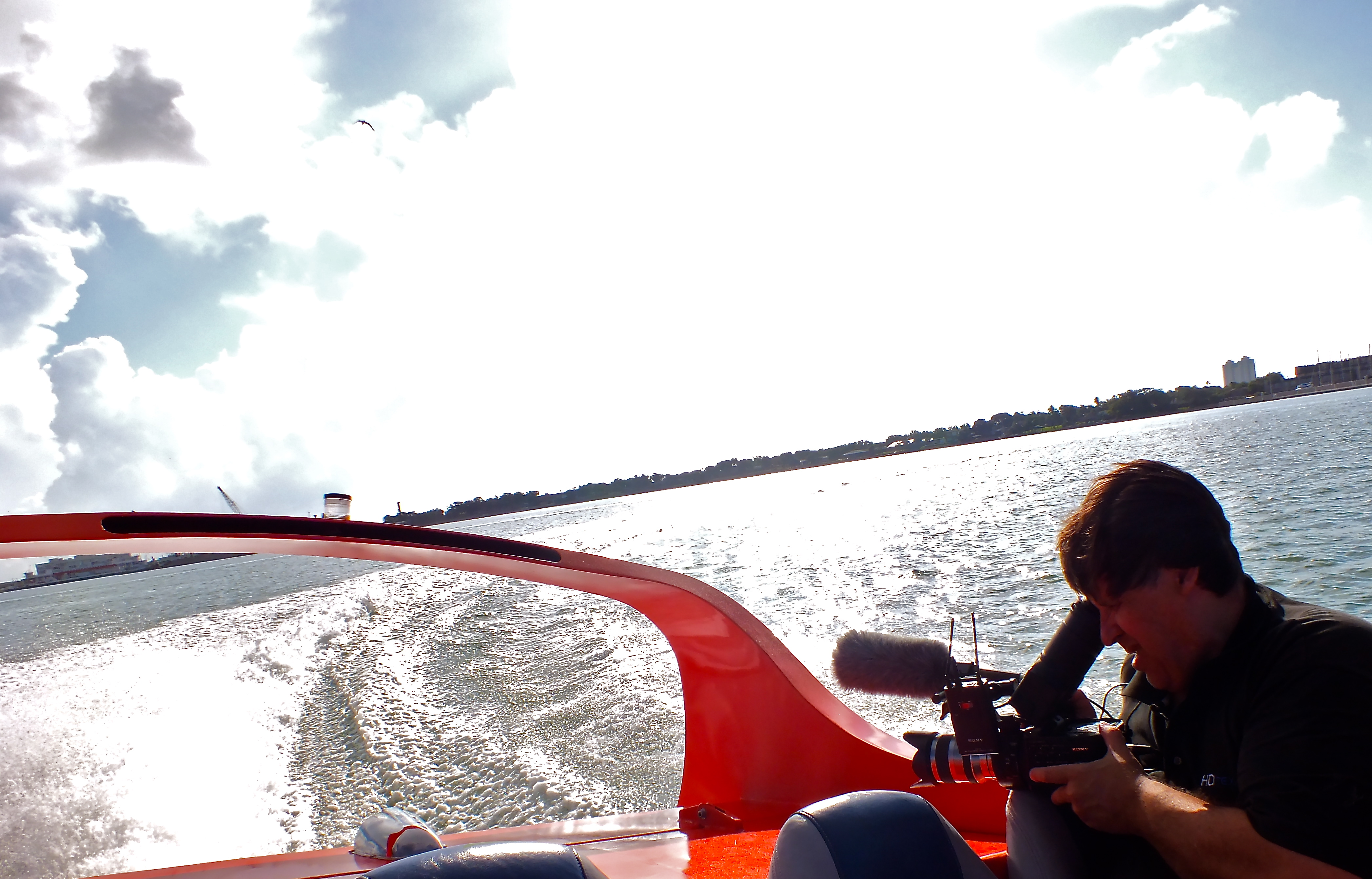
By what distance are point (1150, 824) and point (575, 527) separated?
2763 centimetres

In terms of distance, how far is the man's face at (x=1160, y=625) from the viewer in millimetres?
1254

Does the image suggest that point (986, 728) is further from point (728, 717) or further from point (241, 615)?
point (241, 615)

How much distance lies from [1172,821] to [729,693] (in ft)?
4.90

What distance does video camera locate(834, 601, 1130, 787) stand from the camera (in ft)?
4.30

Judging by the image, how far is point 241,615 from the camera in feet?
30.2

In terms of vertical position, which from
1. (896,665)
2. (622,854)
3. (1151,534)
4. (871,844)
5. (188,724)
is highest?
(1151,534)

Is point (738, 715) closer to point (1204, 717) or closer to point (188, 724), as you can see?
point (1204, 717)

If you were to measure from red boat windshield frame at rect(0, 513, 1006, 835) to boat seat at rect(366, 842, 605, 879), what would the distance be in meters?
1.18

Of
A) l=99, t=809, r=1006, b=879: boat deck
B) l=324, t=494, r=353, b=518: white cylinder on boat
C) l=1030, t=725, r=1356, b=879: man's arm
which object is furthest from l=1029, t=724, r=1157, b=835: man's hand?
l=324, t=494, r=353, b=518: white cylinder on boat

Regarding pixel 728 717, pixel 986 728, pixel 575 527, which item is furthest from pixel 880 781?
pixel 575 527

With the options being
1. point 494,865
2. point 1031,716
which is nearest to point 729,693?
point 1031,716

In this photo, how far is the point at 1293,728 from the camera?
41.8 inches

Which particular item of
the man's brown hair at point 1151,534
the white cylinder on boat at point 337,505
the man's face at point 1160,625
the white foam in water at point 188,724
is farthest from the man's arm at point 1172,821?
the white foam in water at point 188,724

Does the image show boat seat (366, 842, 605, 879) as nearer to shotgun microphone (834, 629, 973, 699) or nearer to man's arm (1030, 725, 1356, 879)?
shotgun microphone (834, 629, 973, 699)
